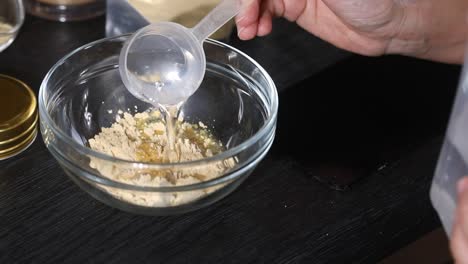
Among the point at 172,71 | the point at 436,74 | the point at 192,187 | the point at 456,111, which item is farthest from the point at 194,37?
the point at 436,74

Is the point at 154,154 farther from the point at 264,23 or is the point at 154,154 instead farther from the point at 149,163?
the point at 264,23

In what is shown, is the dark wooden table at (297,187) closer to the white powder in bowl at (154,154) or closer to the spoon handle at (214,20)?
the white powder in bowl at (154,154)

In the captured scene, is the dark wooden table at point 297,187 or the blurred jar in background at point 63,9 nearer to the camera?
the dark wooden table at point 297,187

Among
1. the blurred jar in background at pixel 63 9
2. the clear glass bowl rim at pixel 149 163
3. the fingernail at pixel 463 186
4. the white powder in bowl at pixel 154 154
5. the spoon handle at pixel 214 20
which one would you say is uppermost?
the fingernail at pixel 463 186

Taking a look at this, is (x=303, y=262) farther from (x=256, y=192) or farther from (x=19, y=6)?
(x=19, y=6)

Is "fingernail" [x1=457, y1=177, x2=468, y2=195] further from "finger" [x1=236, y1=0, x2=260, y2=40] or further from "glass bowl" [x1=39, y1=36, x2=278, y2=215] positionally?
"finger" [x1=236, y1=0, x2=260, y2=40]

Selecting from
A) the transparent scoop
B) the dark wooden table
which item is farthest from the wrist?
the transparent scoop

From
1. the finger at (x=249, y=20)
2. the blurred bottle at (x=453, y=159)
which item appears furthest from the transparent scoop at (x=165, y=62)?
the blurred bottle at (x=453, y=159)

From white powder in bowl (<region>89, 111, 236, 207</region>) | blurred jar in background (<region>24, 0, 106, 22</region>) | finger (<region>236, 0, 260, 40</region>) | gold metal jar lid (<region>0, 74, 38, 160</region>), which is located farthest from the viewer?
blurred jar in background (<region>24, 0, 106, 22</region>)
